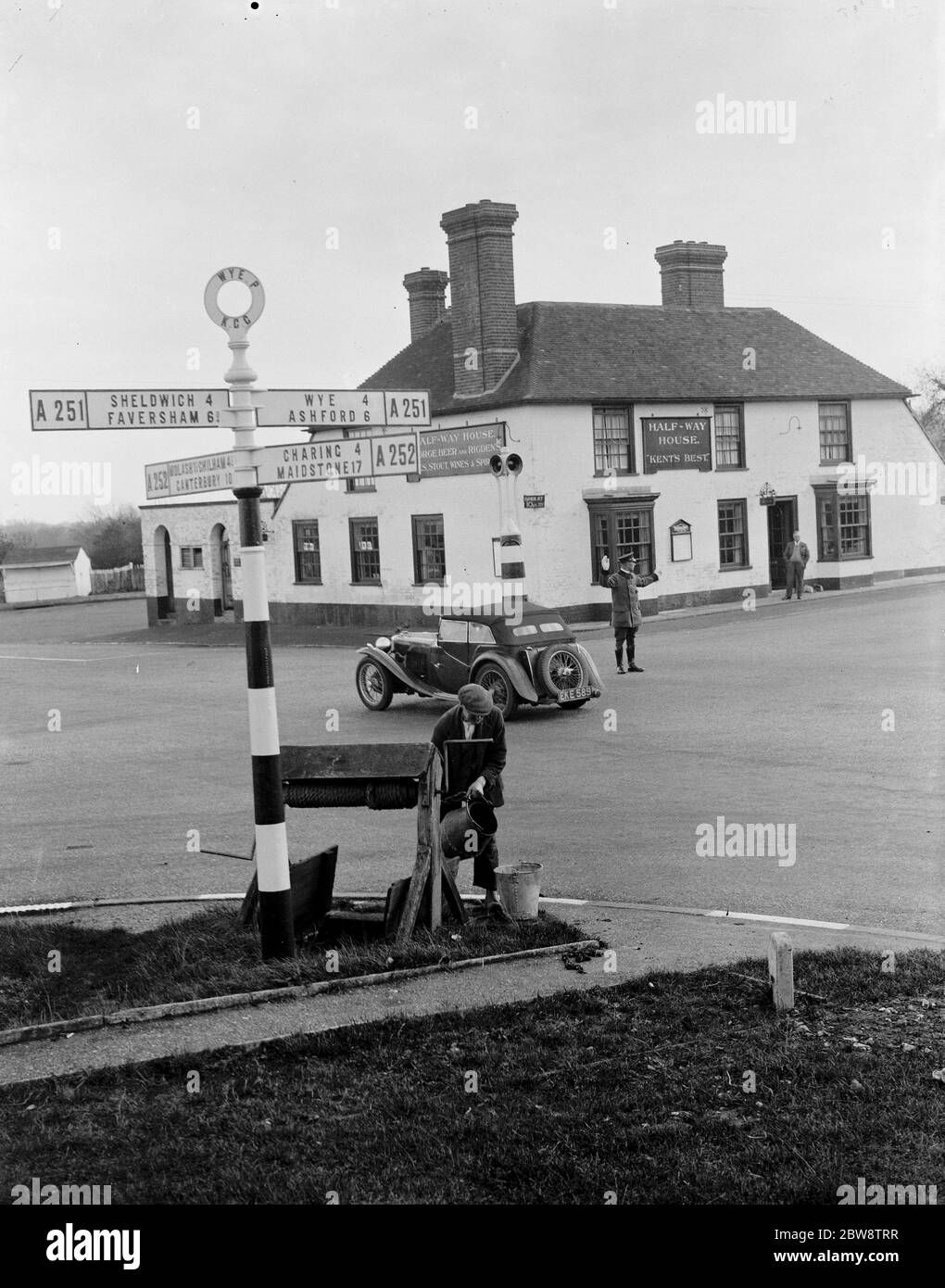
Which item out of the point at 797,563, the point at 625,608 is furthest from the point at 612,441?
the point at 625,608

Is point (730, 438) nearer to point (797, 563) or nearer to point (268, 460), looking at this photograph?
point (797, 563)

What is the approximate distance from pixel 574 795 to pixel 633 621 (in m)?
9.95

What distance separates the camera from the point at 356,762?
28.3ft

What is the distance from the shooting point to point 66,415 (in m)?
7.16

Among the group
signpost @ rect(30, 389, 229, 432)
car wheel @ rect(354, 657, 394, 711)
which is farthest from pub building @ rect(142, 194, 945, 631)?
signpost @ rect(30, 389, 229, 432)

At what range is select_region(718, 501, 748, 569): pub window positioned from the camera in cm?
3816

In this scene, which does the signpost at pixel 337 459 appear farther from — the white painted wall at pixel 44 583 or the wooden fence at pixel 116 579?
the white painted wall at pixel 44 583

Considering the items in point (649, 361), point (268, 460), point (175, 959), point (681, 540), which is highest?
point (649, 361)

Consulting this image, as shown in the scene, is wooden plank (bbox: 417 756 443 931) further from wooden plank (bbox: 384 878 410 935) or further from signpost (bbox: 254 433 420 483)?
signpost (bbox: 254 433 420 483)

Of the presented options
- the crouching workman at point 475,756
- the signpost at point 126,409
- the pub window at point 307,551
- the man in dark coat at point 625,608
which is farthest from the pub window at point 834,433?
the signpost at point 126,409

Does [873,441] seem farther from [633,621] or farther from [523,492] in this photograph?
[633,621]

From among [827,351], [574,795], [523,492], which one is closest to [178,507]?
[523,492]

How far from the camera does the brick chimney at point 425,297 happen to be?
1706 inches

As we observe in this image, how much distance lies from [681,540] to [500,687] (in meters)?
18.4
